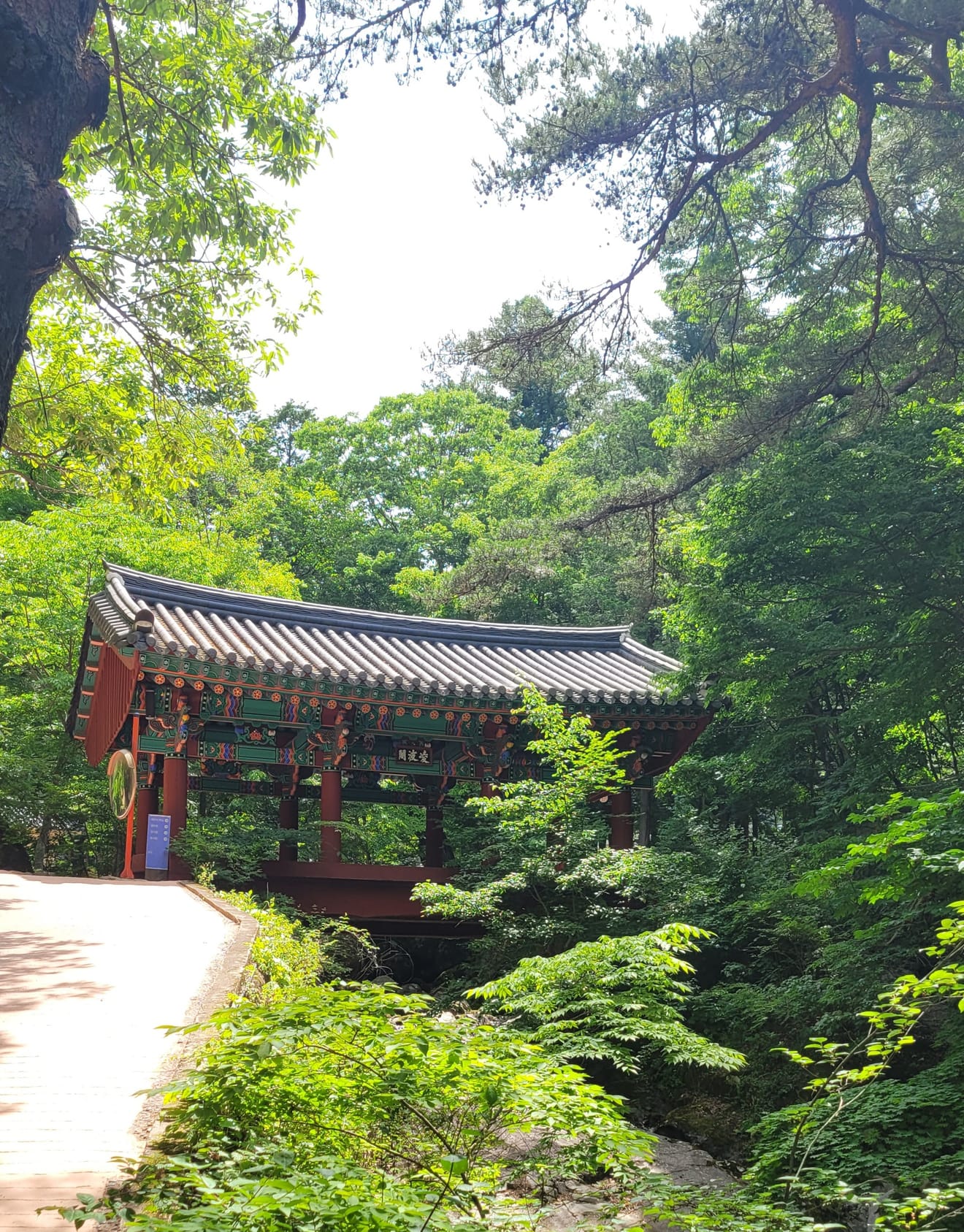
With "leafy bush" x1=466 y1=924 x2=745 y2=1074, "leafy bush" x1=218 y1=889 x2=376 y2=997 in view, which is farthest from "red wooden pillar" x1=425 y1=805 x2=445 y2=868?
"leafy bush" x1=466 y1=924 x2=745 y2=1074

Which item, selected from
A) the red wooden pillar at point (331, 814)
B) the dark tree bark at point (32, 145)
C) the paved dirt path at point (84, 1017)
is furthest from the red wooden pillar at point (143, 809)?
the dark tree bark at point (32, 145)

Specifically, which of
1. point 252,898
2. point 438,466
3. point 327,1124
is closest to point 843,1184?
point 327,1124

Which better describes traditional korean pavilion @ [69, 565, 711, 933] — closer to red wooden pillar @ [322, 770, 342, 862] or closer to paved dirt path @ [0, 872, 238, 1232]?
red wooden pillar @ [322, 770, 342, 862]

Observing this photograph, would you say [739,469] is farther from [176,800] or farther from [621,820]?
[176,800]

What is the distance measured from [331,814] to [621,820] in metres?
4.00

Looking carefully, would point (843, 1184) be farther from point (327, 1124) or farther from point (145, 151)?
point (145, 151)

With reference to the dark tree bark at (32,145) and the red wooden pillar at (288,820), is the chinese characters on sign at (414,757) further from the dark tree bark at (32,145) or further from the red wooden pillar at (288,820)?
the dark tree bark at (32,145)

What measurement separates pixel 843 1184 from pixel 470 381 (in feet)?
110

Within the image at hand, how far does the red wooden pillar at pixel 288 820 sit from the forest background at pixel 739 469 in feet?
3.74

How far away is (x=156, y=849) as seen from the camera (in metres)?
10.8

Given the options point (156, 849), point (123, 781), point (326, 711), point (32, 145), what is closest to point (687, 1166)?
point (156, 849)

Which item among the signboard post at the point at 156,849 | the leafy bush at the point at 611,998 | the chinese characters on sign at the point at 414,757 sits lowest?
the leafy bush at the point at 611,998

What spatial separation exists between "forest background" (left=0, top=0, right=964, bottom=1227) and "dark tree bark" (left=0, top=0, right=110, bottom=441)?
→ 273cm

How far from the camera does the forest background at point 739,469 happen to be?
821cm
